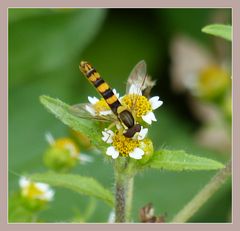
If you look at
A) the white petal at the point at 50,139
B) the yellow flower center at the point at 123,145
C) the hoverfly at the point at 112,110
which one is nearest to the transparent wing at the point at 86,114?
the hoverfly at the point at 112,110

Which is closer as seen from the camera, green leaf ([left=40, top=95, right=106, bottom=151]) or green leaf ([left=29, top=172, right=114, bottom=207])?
green leaf ([left=40, top=95, right=106, bottom=151])

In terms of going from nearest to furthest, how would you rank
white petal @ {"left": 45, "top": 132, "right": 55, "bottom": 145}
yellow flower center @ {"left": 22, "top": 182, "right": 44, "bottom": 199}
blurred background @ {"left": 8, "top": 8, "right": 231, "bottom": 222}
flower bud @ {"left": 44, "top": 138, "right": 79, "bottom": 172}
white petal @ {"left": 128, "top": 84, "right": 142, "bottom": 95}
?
white petal @ {"left": 128, "top": 84, "right": 142, "bottom": 95} < yellow flower center @ {"left": 22, "top": 182, "right": 44, "bottom": 199} < flower bud @ {"left": 44, "top": 138, "right": 79, "bottom": 172} < white petal @ {"left": 45, "top": 132, "right": 55, "bottom": 145} < blurred background @ {"left": 8, "top": 8, "right": 231, "bottom": 222}

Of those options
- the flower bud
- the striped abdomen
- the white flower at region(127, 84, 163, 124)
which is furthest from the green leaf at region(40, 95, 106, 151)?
the flower bud

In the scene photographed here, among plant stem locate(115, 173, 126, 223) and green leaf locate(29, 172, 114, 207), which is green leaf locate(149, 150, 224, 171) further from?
green leaf locate(29, 172, 114, 207)

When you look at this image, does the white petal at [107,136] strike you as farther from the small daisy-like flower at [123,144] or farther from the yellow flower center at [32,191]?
the yellow flower center at [32,191]

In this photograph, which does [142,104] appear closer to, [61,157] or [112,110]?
[112,110]

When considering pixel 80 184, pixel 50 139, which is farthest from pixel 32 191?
pixel 80 184

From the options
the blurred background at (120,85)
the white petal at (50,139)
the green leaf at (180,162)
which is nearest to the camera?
the green leaf at (180,162)

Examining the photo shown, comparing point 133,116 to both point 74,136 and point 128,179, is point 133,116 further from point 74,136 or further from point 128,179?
point 74,136

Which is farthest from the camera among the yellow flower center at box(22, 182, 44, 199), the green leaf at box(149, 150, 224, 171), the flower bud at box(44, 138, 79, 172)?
the flower bud at box(44, 138, 79, 172)
